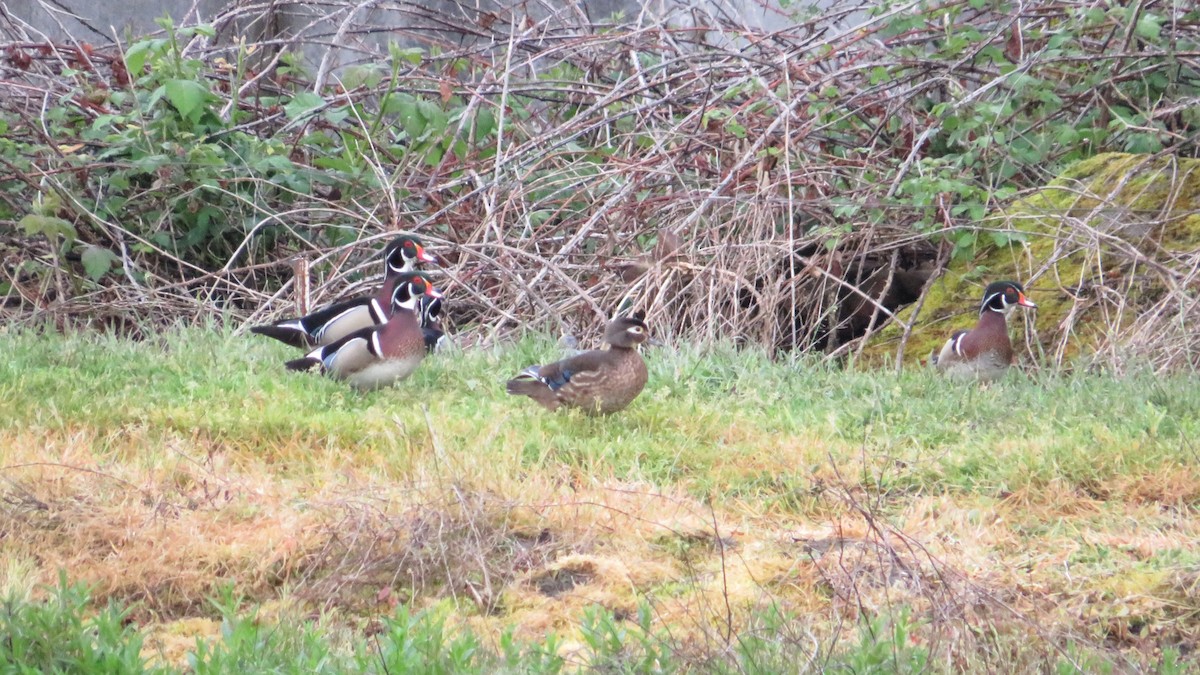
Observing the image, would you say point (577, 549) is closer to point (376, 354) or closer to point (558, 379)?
point (558, 379)

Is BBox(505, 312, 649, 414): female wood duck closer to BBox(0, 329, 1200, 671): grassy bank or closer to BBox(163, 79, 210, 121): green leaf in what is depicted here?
BBox(0, 329, 1200, 671): grassy bank

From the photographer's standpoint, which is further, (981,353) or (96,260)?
(96,260)

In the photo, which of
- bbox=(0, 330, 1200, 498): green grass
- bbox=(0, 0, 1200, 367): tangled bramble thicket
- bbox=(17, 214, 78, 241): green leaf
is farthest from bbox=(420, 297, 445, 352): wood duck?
bbox=(17, 214, 78, 241): green leaf

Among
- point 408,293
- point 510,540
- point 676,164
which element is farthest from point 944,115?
point 510,540

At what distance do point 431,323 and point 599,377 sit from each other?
3.14 meters

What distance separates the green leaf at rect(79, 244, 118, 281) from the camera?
924 cm

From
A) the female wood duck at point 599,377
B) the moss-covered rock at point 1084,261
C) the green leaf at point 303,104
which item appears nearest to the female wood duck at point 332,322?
the female wood duck at point 599,377

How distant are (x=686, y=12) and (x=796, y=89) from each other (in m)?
1.39

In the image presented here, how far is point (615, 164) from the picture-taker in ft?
31.6

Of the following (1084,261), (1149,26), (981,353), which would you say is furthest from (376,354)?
(1149,26)

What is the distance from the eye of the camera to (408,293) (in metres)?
7.05

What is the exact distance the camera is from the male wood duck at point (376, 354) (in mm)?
6367

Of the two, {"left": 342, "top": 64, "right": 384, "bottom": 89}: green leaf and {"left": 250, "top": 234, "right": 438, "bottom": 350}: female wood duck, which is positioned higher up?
{"left": 342, "top": 64, "right": 384, "bottom": 89}: green leaf

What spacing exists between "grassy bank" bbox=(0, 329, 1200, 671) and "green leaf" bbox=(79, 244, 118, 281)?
2.74 meters
